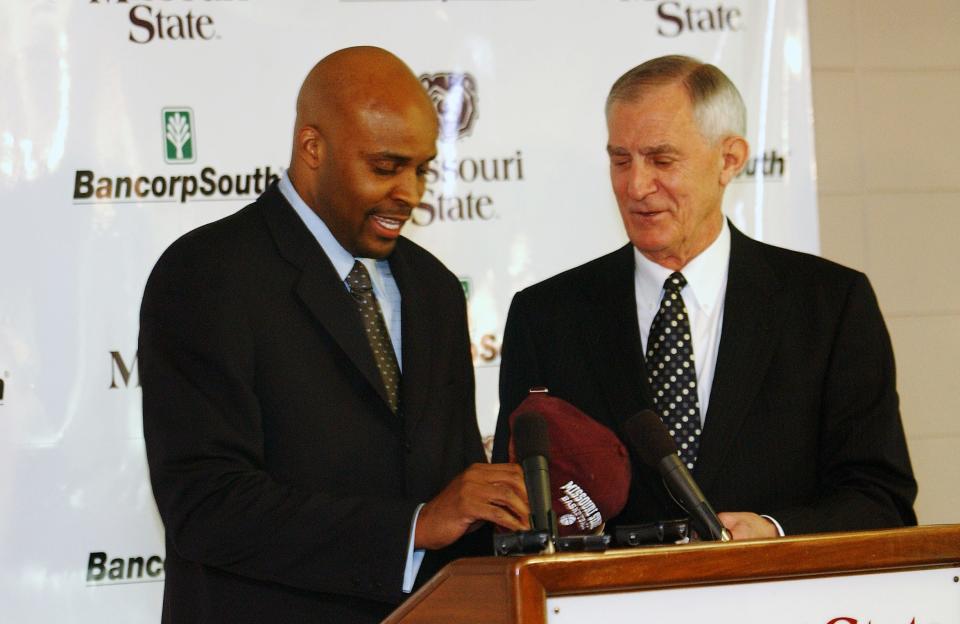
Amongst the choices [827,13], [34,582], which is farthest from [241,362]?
[827,13]

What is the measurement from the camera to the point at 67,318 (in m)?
3.31

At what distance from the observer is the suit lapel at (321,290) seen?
2.47 m

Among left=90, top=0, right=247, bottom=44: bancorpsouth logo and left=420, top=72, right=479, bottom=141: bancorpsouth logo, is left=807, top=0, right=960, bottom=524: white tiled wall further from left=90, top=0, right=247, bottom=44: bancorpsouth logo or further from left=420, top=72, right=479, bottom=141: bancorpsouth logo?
A: left=90, top=0, right=247, bottom=44: bancorpsouth logo

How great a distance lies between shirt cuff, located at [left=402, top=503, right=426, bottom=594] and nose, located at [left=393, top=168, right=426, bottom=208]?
2.10 ft

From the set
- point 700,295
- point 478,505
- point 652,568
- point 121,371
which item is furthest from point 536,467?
point 121,371

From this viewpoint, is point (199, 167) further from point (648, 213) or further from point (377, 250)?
point (648, 213)

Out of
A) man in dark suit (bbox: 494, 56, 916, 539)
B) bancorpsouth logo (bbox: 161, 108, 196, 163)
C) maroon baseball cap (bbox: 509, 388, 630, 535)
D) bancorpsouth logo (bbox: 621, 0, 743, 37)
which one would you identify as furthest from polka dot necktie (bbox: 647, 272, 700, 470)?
bancorpsouth logo (bbox: 161, 108, 196, 163)

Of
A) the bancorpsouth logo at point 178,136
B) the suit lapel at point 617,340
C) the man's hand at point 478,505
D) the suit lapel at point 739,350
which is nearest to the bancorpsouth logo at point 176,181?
the bancorpsouth logo at point 178,136

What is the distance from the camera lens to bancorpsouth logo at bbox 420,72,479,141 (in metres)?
3.51

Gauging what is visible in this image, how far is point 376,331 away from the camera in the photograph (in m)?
2.57

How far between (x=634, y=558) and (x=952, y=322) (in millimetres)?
2682

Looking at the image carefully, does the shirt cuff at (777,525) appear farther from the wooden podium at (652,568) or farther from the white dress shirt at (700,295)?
the wooden podium at (652,568)

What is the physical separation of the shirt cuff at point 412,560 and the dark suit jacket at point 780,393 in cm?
24

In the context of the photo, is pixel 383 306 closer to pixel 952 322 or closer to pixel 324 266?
pixel 324 266
